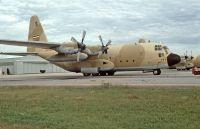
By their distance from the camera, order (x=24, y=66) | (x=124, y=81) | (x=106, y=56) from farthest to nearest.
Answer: (x=24, y=66) < (x=106, y=56) < (x=124, y=81)

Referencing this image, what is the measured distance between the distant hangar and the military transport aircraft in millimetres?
57506

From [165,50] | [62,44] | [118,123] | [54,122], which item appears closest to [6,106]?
[54,122]

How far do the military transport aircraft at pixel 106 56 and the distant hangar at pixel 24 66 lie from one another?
5751 cm

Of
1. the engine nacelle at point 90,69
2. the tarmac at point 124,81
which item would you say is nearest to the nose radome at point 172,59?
the tarmac at point 124,81

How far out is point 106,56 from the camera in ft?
158

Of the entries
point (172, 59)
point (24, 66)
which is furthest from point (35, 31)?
point (24, 66)

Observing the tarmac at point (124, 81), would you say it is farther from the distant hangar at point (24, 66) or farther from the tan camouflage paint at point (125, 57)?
the distant hangar at point (24, 66)

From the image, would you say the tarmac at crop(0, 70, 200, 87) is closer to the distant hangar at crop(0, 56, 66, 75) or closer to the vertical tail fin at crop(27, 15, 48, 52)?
the vertical tail fin at crop(27, 15, 48, 52)

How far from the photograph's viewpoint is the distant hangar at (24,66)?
10600 centimetres

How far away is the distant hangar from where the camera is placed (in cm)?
10600

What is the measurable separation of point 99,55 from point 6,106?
3296 centimetres

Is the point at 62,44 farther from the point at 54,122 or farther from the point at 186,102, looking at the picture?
the point at 54,122

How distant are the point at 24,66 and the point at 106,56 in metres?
63.4

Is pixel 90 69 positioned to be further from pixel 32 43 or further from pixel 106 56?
pixel 32 43
